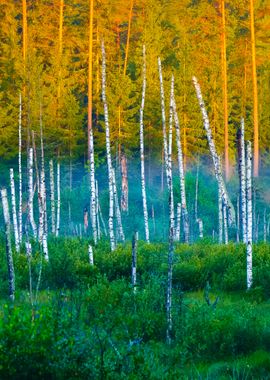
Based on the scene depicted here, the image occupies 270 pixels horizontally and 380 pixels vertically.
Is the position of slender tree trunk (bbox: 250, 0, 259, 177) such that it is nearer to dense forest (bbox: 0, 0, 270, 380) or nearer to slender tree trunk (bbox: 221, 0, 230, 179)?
dense forest (bbox: 0, 0, 270, 380)

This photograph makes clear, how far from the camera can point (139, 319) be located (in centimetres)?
1406

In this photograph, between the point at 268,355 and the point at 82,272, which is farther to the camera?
the point at 82,272

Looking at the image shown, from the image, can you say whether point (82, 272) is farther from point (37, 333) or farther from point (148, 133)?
point (148, 133)

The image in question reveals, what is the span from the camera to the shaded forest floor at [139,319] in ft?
33.0

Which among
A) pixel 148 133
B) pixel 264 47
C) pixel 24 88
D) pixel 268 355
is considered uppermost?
pixel 264 47

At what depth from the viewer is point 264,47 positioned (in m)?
46.6

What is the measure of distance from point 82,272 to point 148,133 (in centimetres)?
2257

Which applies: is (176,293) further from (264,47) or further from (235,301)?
(264,47)

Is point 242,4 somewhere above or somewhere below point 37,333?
above

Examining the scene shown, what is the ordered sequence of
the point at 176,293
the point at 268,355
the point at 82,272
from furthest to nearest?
the point at 82,272, the point at 176,293, the point at 268,355

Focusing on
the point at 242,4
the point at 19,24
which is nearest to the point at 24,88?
the point at 19,24

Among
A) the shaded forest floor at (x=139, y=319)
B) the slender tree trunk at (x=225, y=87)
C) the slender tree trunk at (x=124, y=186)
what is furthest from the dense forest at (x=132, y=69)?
the shaded forest floor at (x=139, y=319)

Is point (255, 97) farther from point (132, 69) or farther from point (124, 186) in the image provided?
point (124, 186)

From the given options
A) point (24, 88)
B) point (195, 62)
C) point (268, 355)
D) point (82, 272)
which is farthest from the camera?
point (195, 62)
